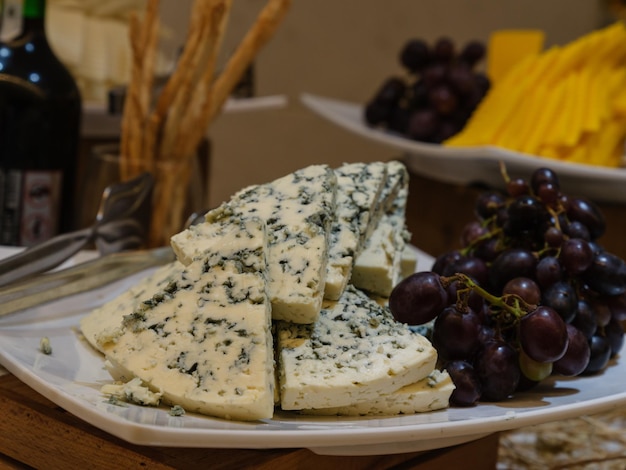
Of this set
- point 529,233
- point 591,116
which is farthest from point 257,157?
point 529,233

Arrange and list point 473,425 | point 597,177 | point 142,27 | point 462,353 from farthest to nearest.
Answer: point 597,177 → point 142,27 → point 462,353 → point 473,425

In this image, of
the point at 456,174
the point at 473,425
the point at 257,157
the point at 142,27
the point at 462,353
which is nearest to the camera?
the point at 473,425

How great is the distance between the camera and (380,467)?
63cm

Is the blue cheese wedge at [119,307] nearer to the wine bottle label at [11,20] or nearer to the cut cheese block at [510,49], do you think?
the wine bottle label at [11,20]

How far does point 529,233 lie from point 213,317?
35 cm

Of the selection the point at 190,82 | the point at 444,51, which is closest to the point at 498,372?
the point at 190,82

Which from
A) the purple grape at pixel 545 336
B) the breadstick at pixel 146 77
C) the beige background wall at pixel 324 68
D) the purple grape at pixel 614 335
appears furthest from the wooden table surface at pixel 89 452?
the beige background wall at pixel 324 68

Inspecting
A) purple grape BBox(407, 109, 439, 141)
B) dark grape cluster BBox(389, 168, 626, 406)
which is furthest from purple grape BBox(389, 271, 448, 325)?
purple grape BBox(407, 109, 439, 141)

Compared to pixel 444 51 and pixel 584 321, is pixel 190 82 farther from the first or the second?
pixel 444 51

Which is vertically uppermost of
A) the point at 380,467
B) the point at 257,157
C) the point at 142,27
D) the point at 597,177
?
the point at 142,27

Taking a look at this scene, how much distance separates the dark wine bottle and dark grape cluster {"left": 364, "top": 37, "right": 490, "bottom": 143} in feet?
2.20

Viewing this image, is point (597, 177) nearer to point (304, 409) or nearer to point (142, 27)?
point (142, 27)

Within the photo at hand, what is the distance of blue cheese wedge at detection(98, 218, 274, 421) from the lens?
56 cm

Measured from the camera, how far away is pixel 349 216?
0.75 meters
